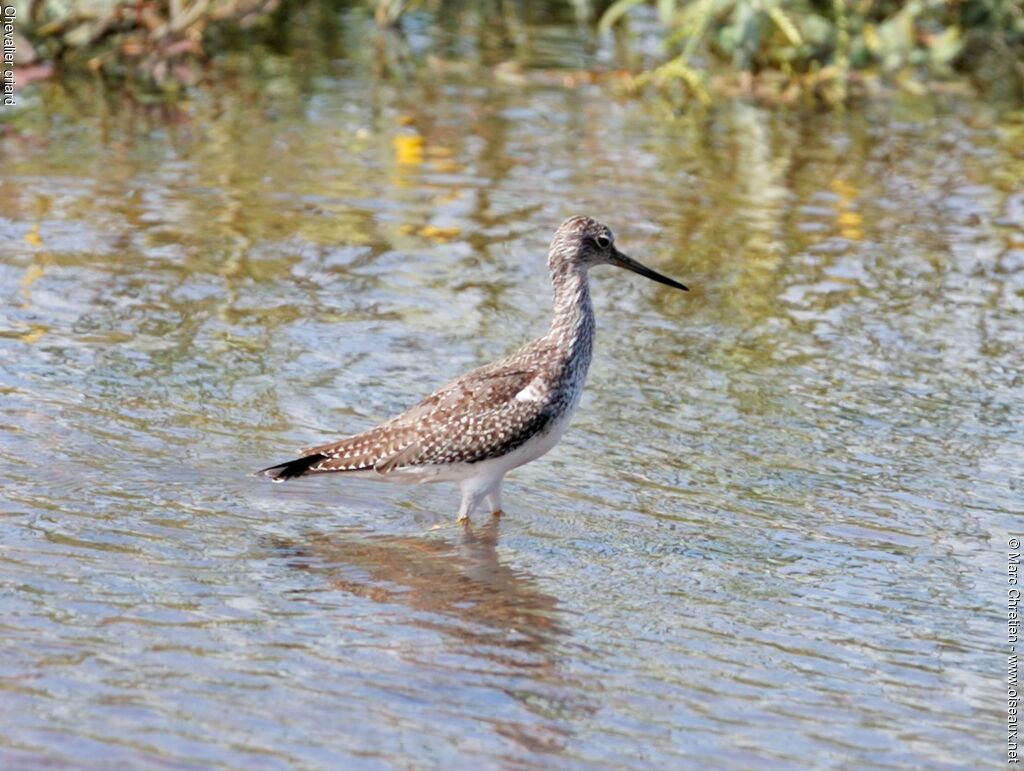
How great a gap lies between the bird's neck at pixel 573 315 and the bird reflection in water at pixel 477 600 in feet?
3.03

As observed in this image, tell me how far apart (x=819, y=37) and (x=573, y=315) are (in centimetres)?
777

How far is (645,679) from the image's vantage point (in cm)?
644

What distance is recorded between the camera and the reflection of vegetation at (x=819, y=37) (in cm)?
1482

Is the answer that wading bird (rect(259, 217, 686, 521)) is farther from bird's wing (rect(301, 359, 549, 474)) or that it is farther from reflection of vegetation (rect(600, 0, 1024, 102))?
reflection of vegetation (rect(600, 0, 1024, 102))

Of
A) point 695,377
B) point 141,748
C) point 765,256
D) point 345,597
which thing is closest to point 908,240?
point 765,256

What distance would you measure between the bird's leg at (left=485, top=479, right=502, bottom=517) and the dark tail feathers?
79 cm

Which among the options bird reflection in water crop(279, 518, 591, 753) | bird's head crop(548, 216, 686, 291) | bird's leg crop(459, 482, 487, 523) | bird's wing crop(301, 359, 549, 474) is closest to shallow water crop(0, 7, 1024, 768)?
bird reflection in water crop(279, 518, 591, 753)

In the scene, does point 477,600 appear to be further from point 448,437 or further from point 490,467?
point 448,437

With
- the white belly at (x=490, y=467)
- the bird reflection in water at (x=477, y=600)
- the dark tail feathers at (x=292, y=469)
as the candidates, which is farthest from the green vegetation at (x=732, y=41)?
the bird reflection in water at (x=477, y=600)

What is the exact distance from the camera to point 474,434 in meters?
8.01

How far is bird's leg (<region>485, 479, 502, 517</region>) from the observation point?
8156 millimetres

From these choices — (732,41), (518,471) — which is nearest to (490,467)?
(518,471)

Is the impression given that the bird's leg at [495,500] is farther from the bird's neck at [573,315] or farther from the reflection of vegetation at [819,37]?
the reflection of vegetation at [819,37]

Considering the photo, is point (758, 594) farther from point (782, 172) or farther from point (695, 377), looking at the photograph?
point (782, 172)
